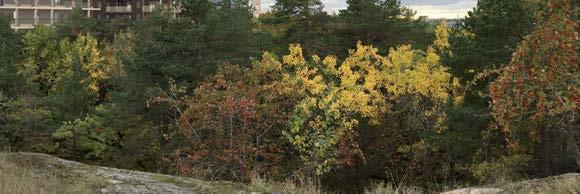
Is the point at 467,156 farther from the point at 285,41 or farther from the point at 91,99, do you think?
the point at 91,99

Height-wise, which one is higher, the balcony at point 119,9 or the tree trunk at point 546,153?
the balcony at point 119,9

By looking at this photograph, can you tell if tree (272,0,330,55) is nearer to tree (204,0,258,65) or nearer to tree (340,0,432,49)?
tree (340,0,432,49)

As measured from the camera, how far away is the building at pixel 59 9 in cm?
7975

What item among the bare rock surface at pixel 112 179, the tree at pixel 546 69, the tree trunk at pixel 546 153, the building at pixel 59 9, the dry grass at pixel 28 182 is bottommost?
the tree trunk at pixel 546 153

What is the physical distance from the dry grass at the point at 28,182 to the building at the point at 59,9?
72.7m

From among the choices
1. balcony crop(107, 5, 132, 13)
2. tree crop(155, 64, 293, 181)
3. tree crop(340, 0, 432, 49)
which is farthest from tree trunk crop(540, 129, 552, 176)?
balcony crop(107, 5, 132, 13)

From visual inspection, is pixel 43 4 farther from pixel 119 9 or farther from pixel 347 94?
pixel 347 94

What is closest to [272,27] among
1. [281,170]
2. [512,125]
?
[281,170]

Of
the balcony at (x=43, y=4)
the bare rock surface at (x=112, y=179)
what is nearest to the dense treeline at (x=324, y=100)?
the bare rock surface at (x=112, y=179)

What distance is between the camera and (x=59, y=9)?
8300 cm

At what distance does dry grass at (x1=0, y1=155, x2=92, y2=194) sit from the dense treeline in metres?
5.24

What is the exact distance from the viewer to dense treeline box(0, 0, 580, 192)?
63.5 feet

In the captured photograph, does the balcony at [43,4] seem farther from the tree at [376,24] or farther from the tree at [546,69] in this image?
the tree at [546,69]

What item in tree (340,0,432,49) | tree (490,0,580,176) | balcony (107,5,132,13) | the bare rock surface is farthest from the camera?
balcony (107,5,132,13)
